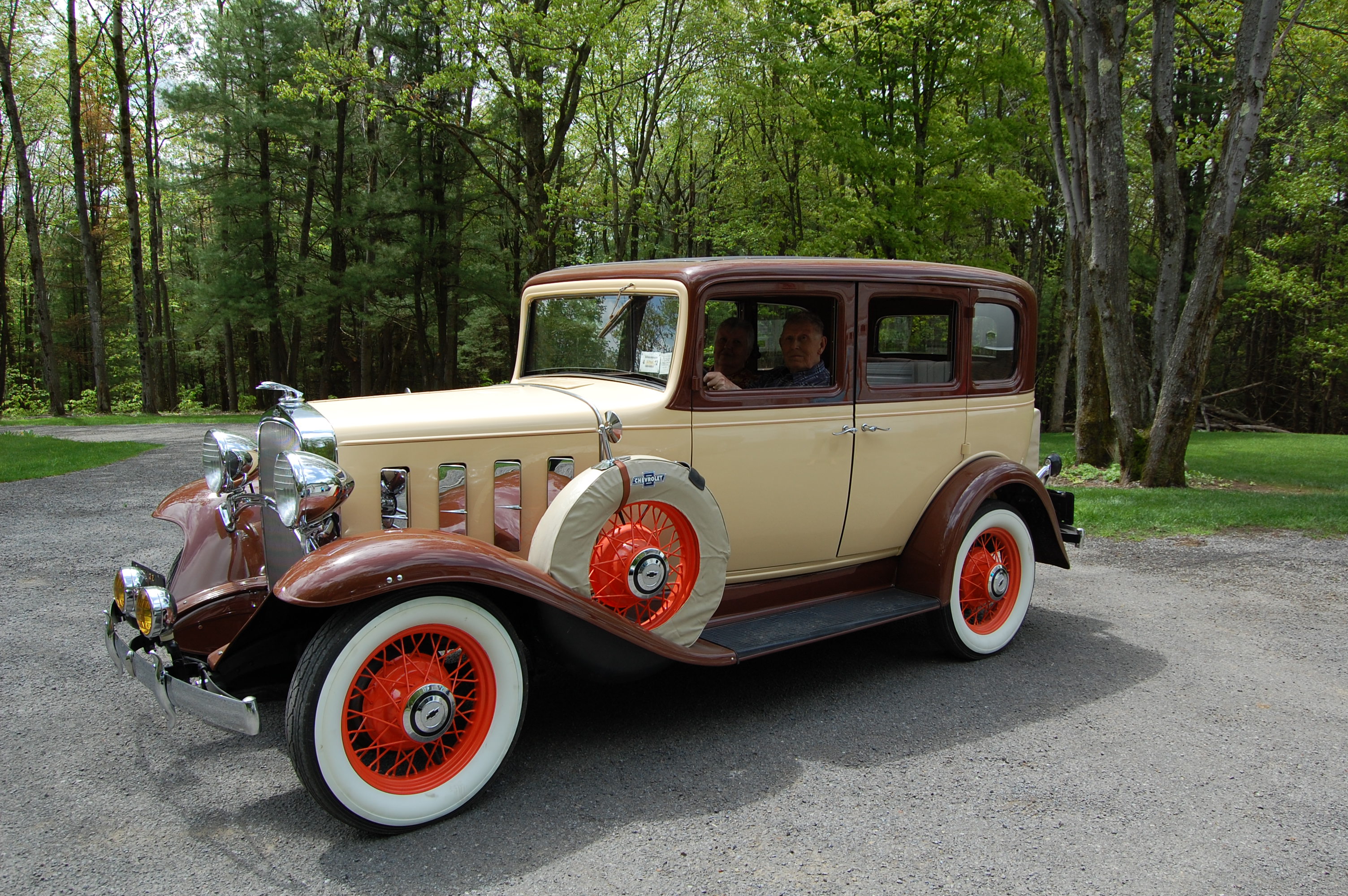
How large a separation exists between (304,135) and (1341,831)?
26.5 metres

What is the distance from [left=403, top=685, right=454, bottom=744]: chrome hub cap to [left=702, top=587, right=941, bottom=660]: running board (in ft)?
4.04

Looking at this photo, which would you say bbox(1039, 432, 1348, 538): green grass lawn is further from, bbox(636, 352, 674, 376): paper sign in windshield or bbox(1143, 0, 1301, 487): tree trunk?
bbox(636, 352, 674, 376): paper sign in windshield

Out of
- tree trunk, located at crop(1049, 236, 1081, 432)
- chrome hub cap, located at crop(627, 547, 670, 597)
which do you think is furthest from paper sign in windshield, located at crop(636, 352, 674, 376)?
tree trunk, located at crop(1049, 236, 1081, 432)

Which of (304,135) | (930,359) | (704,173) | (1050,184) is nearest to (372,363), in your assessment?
(304,135)

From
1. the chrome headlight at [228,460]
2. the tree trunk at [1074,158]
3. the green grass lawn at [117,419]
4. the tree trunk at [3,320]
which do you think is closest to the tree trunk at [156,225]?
the tree trunk at [3,320]

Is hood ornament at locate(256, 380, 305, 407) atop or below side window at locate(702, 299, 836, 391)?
below

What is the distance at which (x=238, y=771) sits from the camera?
3.23 metres

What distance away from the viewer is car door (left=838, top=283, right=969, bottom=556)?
4.24m

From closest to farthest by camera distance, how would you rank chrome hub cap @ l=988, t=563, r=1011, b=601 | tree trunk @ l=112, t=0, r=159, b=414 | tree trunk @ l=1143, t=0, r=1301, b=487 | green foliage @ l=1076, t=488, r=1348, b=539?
1. chrome hub cap @ l=988, t=563, r=1011, b=601
2. green foliage @ l=1076, t=488, r=1348, b=539
3. tree trunk @ l=1143, t=0, r=1301, b=487
4. tree trunk @ l=112, t=0, r=159, b=414

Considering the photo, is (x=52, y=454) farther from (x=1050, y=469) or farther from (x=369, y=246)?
(x=369, y=246)

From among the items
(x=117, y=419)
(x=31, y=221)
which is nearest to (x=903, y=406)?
(x=117, y=419)

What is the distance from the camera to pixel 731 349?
434 centimetres

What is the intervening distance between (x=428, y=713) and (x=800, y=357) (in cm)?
245

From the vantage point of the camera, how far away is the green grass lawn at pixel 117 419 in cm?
1823
